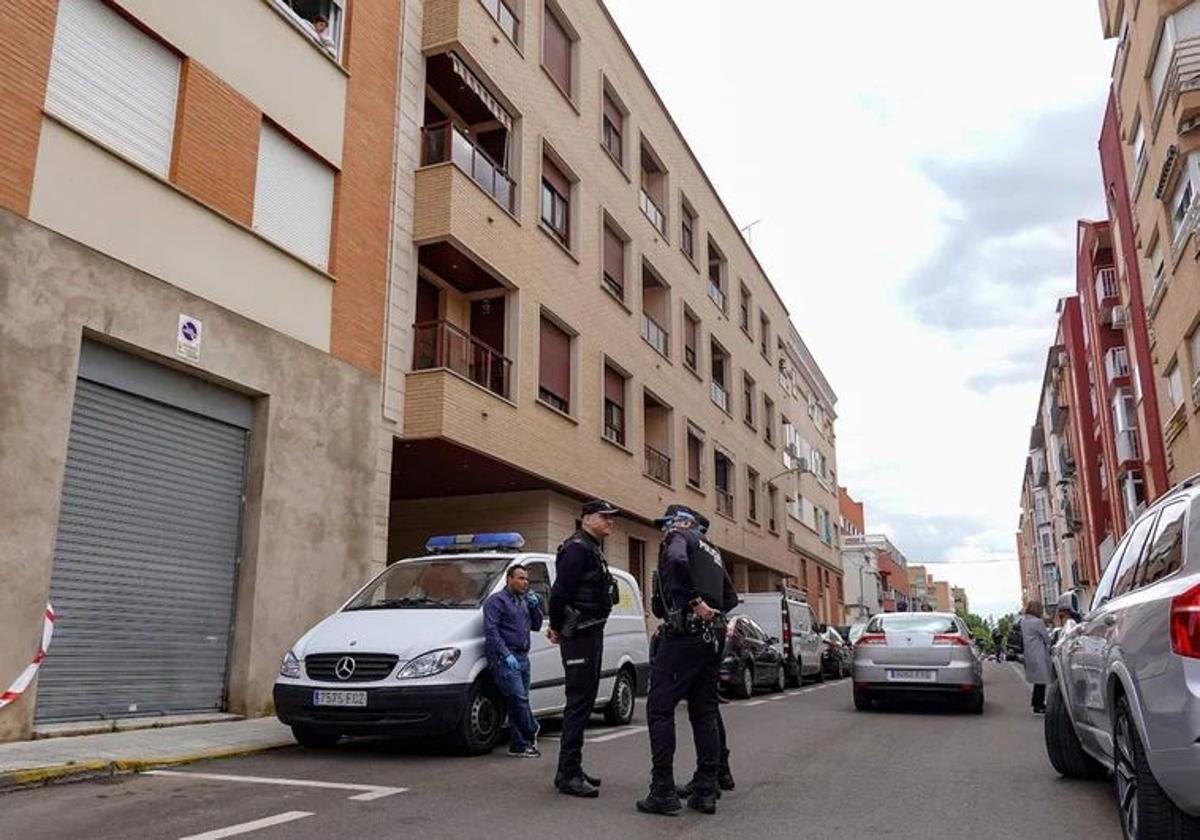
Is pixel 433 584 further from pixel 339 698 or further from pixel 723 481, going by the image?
pixel 723 481

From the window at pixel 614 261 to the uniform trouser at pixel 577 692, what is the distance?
53.6 feet

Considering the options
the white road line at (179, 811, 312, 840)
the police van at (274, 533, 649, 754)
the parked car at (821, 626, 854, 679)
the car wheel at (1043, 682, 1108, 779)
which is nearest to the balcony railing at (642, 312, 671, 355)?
the parked car at (821, 626, 854, 679)

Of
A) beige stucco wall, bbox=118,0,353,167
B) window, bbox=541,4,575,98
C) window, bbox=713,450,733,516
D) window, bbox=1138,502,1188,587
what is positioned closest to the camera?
window, bbox=1138,502,1188,587

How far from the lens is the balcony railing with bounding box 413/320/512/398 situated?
49.9 feet

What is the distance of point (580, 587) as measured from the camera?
21.5 feet

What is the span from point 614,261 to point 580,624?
1754 centimetres

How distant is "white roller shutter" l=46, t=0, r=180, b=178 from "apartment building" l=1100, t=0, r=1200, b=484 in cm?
1719

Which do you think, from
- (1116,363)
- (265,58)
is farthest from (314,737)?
(1116,363)

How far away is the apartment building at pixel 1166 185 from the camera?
18547 millimetres

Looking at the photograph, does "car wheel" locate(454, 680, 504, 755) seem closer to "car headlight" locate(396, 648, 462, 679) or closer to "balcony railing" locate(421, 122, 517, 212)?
"car headlight" locate(396, 648, 462, 679)

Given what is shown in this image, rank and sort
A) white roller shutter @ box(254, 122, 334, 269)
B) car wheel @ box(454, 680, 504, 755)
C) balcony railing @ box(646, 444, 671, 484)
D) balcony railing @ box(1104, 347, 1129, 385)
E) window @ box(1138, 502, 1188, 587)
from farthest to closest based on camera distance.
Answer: balcony railing @ box(1104, 347, 1129, 385) < balcony railing @ box(646, 444, 671, 484) < white roller shutter @ box(254, 122, 334, 269) < car wheel @ box(454, 680, 504, 755) < window @ box(1138, 502, 1188, 587)

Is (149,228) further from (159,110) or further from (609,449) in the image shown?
(609,449)

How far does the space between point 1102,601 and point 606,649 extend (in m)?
5.60

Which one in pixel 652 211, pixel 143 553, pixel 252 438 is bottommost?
pixel 143 553
